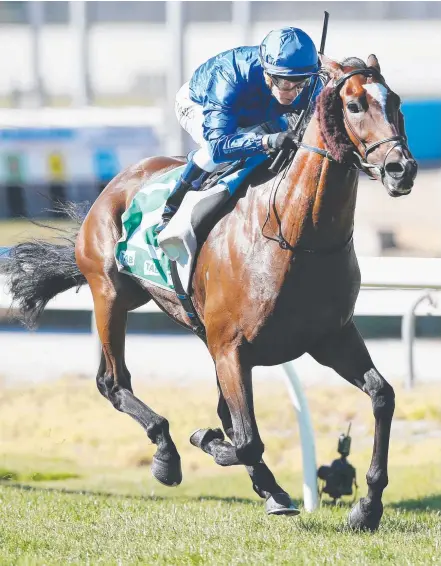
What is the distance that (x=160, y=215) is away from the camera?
4.48 m

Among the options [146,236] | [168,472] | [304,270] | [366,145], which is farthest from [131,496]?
[366,145]

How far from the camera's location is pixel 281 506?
396cm

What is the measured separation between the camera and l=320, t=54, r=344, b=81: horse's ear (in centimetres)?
355

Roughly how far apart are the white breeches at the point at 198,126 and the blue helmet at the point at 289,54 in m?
0.26

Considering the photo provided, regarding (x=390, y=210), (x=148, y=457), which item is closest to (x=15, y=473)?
(x=148, y=457)

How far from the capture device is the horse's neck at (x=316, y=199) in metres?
3.65

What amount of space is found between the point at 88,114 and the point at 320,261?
7.30 metres

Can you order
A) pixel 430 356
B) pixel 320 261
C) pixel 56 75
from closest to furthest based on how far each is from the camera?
1. pixel 320 261
2. pixel 430 356
3. pixel 56 75

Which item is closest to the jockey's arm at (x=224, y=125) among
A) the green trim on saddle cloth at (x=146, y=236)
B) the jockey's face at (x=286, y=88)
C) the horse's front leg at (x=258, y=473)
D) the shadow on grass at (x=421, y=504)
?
the jockey's face at (x=286, y=88)

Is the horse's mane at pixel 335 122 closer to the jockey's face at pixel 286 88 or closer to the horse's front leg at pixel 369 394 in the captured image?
the jockey's face at pixel 286 88

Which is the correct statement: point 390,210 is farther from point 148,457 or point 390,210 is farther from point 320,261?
point 320,261

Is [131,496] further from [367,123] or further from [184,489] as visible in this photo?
[367,123]

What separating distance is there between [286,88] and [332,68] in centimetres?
35

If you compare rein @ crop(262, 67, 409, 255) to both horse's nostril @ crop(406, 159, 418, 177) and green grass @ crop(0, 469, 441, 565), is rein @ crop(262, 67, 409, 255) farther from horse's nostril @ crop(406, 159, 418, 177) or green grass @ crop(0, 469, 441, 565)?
green grass @ crop(0, 469, 441, 565)
